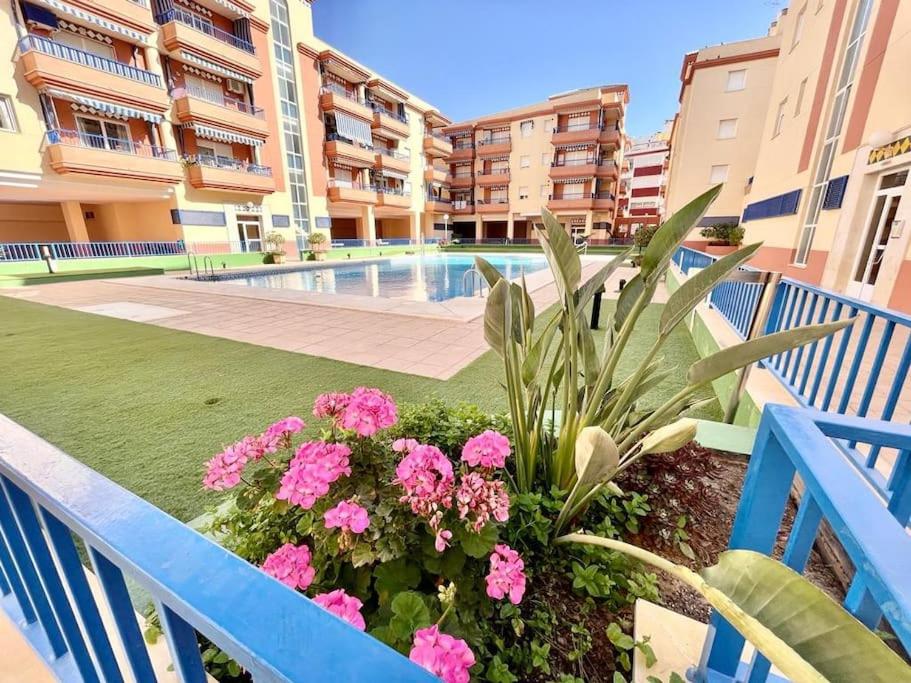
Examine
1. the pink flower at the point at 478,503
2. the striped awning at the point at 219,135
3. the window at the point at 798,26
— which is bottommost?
the pink flower at the point at 478,503

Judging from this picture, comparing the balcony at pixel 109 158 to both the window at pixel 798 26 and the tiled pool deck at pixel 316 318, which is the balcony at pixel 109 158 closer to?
the tiled pool deck at pixel 316 318

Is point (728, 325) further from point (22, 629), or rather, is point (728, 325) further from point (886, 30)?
point (886, 30)

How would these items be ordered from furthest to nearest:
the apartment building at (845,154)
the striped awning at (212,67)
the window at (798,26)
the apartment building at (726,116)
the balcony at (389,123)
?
the balcony at (389,123) < the apartment building at (726,116) < the striped awning at (212,67) < the window at (798,26) < the apartment building at (845,154)

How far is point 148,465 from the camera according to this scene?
252cm

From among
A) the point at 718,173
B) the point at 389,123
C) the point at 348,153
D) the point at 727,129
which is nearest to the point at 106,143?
the point at 348,153

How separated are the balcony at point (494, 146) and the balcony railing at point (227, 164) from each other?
21.5 metres

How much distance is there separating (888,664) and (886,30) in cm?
1092

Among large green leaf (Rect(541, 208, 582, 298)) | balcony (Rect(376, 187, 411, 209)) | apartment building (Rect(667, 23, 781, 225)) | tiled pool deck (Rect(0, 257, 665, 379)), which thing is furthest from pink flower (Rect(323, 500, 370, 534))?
balcony (Rect(376, 187, 411, 209))

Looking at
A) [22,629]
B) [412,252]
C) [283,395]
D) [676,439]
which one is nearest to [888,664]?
[676,439]

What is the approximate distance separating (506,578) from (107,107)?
20479mm

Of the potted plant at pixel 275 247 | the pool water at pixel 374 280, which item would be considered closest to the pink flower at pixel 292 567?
the pool water at pixel 374 280

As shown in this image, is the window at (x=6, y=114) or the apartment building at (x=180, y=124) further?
the apartment building at (x=180, y=124)

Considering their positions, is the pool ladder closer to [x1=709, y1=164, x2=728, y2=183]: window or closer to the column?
[x1=709, y1=164, x2=728, y2=183]: window

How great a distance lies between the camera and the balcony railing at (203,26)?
15727 mm
